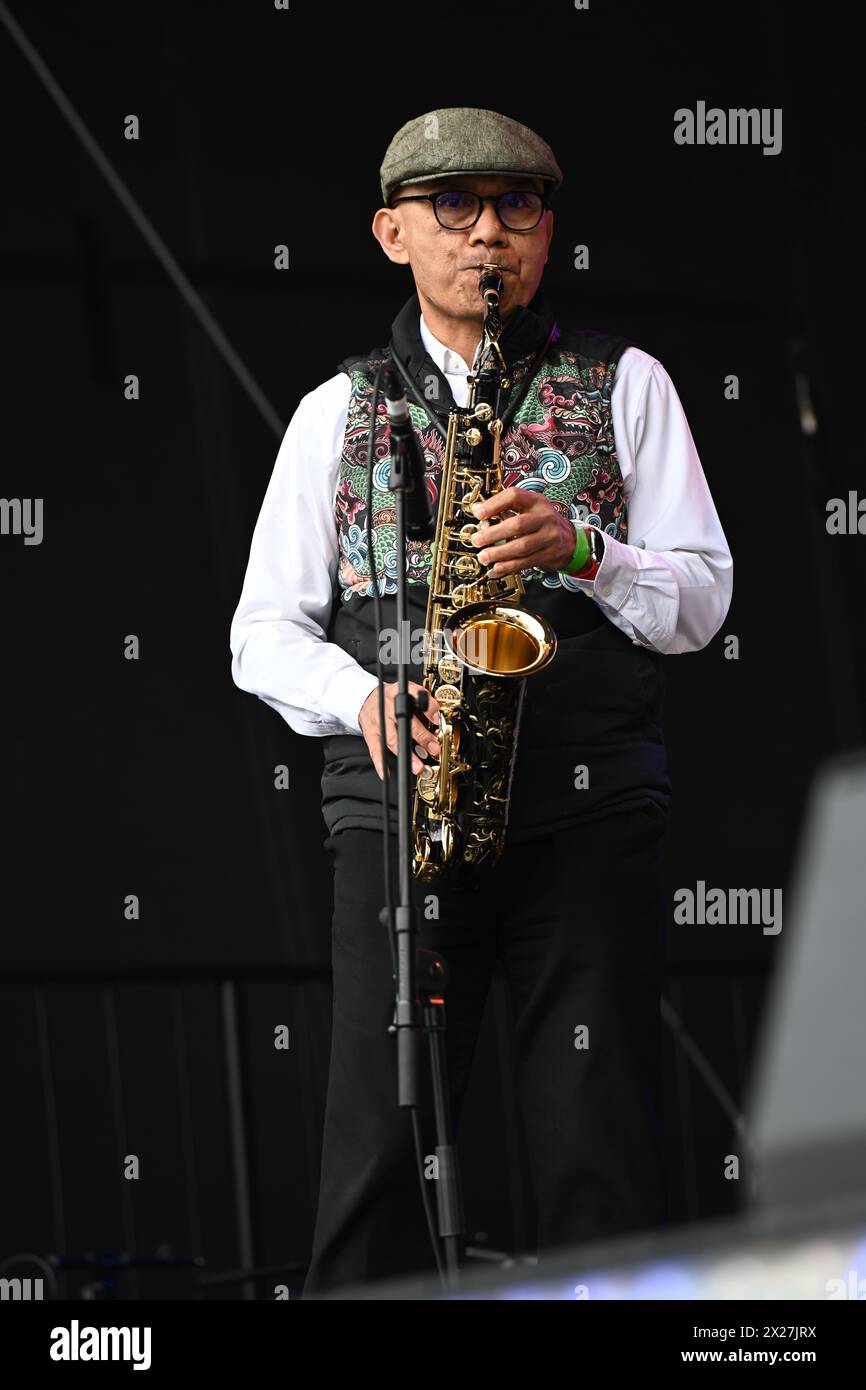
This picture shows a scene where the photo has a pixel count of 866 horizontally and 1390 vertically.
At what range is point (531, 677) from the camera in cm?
261

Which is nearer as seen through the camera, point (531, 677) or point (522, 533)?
point (522, 533)

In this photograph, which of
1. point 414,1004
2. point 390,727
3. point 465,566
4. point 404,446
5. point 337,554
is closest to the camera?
point 414,1004

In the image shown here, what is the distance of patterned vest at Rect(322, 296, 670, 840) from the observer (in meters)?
2.56

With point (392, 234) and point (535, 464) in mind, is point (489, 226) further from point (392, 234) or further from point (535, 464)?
point (535, 464)

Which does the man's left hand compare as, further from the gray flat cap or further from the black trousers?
the gray flat cap

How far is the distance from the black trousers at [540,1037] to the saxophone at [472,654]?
0.06m

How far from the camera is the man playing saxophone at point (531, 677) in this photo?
247 cm

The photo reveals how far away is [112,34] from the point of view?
14.1ft

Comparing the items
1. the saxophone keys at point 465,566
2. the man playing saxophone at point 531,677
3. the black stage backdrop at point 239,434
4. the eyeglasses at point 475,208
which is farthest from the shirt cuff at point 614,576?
the black stage backdrop at point 239,434

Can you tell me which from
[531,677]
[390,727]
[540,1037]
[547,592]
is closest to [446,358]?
[547,592]

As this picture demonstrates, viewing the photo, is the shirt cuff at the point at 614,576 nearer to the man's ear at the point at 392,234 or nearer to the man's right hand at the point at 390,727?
the man's right hand at the point at 390,727

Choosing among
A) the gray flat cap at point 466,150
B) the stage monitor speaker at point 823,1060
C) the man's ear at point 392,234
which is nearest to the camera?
the stage monitor speaker at point 823,1060

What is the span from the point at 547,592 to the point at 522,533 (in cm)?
22
